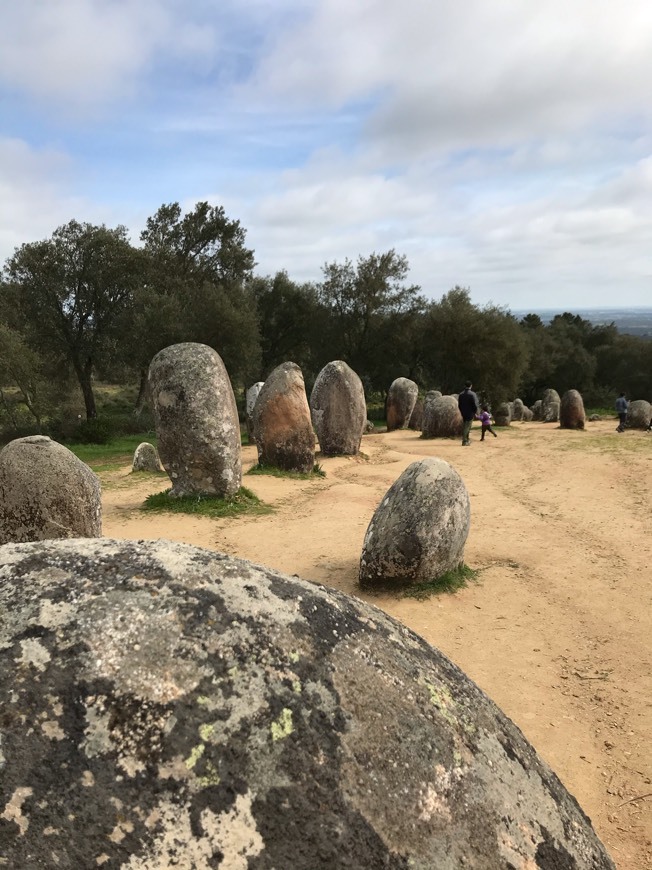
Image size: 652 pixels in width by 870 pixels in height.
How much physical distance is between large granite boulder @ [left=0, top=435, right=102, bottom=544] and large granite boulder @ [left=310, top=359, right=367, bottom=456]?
35.3 feet

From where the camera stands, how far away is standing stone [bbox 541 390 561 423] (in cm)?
3286

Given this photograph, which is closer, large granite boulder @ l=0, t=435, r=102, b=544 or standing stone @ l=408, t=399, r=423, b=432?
large granite boulder @ l=0, t=435, r=102, b=544

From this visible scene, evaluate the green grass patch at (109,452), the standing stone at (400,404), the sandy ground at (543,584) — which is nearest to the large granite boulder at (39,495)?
the sandy ground at (543,584)

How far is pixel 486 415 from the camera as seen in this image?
22406mm

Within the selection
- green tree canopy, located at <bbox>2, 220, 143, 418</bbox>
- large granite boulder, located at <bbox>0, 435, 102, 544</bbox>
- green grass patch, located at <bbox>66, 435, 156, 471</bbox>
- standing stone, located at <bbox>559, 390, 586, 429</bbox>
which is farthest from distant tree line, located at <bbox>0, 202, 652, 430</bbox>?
large granite boulder, located at <bbox>0, 435, 102, 544</bbox>

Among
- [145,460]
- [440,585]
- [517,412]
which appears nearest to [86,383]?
[145,460]

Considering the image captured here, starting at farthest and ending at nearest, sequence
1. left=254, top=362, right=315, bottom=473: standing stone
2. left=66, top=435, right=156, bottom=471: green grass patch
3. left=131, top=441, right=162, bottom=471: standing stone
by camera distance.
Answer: left=66, top=435, right=156, bottom=471: green grass patch → left=131, top=441, right=162, bottom=471: standing stone → left=254, top=362, right=315, bottom=473: standing stone

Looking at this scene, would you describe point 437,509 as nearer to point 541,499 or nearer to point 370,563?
point 370,563

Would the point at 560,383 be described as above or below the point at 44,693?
below

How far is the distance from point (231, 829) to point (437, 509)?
626cm

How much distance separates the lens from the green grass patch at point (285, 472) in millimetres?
14515

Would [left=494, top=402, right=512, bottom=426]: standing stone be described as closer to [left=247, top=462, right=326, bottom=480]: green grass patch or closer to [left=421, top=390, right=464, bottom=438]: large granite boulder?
[left=421, top=390, right=464, bottom=438]: large granite boulder

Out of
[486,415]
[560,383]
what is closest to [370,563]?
[486,415]

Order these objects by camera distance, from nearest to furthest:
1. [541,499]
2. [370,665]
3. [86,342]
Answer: [370,665] → [541,499] → [86,342]
